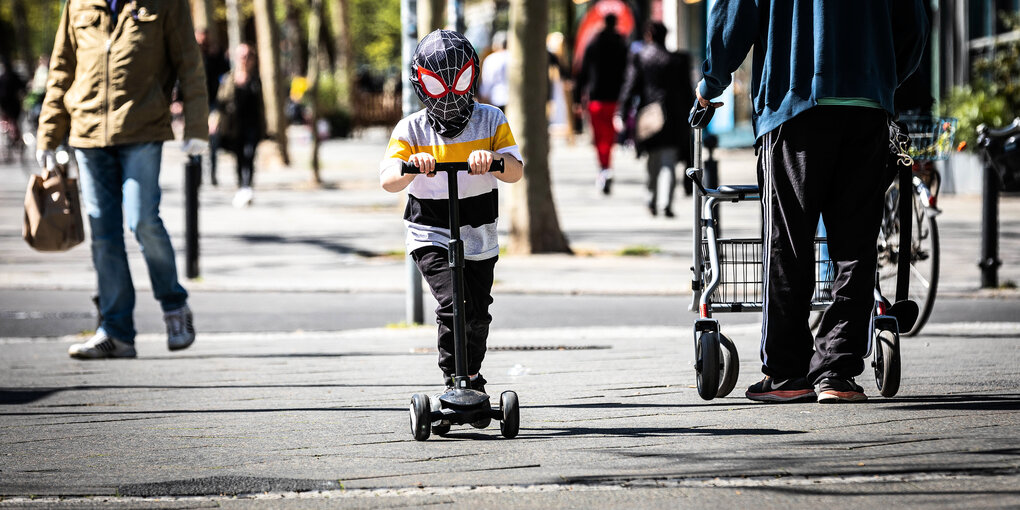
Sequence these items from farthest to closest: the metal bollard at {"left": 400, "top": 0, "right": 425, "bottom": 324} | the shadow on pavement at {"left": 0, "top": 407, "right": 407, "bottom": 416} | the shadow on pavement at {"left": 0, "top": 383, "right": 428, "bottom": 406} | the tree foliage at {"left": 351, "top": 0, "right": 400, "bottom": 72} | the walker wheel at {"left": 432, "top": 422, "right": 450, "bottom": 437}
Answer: the tree foliage at {"left": 351, "top": 0, "right": 400, "bottom": 72} → the metal bollard at {"left": 400, "top": 0, "right": 425, "bottom": 324} → the shadow on pavement at {"left": 0, "top": 383, "right": 428, "bottom": 406} → the shadow on pavement at {"left": 0, "top": 407, "right": 407, "bottom": 416} → the walker wheel at {"left": 432, "top": 422, "right": 450, "bottom": 437}

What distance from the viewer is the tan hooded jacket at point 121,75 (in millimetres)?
7199

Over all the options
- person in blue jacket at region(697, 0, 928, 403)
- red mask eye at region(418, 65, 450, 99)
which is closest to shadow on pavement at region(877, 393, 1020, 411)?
person in blue jacket at region(697, 0, 928, 403)

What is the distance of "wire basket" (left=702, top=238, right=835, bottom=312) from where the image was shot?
223 inches

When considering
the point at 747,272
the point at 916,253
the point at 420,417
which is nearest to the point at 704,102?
the point at 747,272

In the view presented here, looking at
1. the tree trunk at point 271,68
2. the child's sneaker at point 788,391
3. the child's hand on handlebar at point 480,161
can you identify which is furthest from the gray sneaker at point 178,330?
the tree trunk at point 271,68

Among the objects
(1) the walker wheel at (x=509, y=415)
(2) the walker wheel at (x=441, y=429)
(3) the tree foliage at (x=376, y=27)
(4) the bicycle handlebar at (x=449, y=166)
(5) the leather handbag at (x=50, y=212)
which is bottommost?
(2) the walker wheel at (x=441, y=429)

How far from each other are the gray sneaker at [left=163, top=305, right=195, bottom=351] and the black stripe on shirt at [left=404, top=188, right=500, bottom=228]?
266 cm

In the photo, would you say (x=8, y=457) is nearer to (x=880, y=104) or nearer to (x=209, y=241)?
(x=880, y=104)

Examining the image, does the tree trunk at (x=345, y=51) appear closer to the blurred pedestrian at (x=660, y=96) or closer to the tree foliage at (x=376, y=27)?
the blurred pedestrian at (x=660, y=96)

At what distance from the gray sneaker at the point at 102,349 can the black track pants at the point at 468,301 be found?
9.26 ft

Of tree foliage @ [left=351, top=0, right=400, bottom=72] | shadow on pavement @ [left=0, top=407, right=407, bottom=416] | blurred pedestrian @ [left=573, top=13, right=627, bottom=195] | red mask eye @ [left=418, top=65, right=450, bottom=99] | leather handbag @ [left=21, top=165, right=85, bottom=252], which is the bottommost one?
shadow on pavement @ [left=0, top=407, right=407, bottom=416]

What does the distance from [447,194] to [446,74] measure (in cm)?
45

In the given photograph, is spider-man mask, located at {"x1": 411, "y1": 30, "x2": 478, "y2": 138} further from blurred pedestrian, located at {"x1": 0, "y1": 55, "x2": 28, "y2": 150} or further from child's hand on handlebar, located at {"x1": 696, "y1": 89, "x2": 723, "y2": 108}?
blurred pedestrian, located at {"x1": 0, "y1": 55, "x2": 28, "y2": 150}

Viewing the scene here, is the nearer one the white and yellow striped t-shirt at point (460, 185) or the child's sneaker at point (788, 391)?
the white and yellow striped t-shirt at point (460, 185)
